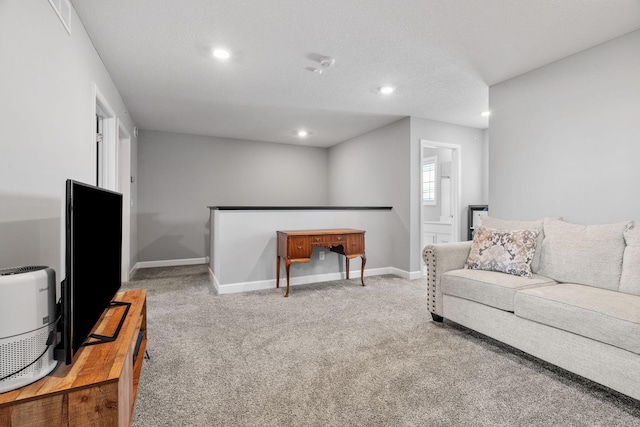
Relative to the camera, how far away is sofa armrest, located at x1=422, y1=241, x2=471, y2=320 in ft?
9.11

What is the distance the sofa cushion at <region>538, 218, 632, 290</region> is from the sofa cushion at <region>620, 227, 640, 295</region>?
0.05 m

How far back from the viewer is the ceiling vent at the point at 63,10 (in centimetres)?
179

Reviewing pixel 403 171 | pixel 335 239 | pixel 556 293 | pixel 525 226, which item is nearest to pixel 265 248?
pixel 335 239

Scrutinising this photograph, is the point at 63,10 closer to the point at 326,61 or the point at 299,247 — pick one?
the point at 326,61

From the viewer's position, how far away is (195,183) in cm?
570

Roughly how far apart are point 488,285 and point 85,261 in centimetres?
242

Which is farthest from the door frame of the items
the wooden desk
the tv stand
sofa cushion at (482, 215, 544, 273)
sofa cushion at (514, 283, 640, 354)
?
sofa cushion at (514, 283, 640, 354)

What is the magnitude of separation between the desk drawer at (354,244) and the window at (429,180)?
1938 millimetres

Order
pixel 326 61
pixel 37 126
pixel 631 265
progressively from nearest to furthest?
pixel 37 126, pixel 631 265, pixel 326 61

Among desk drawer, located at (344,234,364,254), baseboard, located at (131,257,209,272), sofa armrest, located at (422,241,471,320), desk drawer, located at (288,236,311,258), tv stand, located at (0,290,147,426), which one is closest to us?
tv stand, located at (0,290,147,426)

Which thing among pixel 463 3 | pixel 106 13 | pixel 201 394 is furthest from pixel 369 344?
pixel 106 13

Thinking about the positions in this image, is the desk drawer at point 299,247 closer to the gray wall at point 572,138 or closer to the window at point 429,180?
the gray wall at point 572,138

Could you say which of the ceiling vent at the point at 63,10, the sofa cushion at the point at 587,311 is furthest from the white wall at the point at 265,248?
the sofa cushion at the point at 587,311

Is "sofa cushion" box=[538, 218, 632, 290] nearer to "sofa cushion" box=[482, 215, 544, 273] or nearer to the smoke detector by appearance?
"sofa cushion" box=[482, 215, 544, 273]
